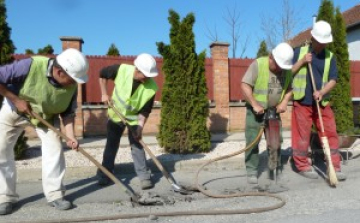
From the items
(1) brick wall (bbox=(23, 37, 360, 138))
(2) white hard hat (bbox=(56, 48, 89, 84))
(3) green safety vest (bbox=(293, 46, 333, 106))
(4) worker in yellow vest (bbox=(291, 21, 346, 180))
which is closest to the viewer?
(2) white hard hat (bbox=(56, 48, 89, 84))

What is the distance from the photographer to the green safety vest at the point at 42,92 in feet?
11.2

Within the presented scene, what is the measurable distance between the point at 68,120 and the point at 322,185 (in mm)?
3213

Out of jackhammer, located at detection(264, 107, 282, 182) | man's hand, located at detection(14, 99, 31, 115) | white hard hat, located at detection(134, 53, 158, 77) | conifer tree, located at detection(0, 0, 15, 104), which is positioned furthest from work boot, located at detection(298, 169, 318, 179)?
conifer tree, located at detection(0, 0, 15, 104)

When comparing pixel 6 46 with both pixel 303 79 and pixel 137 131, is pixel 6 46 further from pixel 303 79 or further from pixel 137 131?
pixel 303 79

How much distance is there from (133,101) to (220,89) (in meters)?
5.79

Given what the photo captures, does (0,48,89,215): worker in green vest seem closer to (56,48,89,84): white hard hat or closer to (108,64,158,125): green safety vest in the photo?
(56,48,89,84): white hard hat

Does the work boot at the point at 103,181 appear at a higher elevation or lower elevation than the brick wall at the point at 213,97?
lower

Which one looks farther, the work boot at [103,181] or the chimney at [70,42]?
the chimney at [70,42]

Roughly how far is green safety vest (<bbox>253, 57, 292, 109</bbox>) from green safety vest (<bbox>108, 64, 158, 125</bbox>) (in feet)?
4.42

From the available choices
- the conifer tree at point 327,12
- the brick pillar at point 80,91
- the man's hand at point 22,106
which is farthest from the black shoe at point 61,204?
the conifer tree at point 327,12

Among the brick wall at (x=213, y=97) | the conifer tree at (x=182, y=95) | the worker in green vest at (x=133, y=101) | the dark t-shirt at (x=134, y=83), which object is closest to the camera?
the worker in green vest at (x=133, y=101)

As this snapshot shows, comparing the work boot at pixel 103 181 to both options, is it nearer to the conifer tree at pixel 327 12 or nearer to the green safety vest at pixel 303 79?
the green safety vest at pixel 303 79

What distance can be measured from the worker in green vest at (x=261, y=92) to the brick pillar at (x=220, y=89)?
5.08m

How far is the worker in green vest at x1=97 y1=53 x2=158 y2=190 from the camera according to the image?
419 cm
